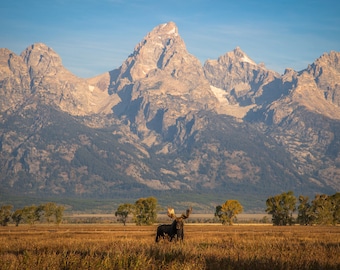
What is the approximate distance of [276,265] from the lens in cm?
2230

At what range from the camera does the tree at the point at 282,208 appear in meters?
182

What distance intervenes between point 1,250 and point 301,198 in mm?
167673

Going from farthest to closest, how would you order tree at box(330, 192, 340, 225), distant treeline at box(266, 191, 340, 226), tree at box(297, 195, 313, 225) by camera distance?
tree at box(297, 195, 313, 225) < distant treeline at box(266, 191, 340, 226) < tree at box(330, 192, 340, 225)

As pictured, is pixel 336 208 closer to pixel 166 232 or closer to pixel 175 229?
pixel 166 232

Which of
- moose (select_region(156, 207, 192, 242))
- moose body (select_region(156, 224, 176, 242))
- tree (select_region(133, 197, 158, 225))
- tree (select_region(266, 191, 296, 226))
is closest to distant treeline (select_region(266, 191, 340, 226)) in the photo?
tree (select_region(266, 191, 296, 226))

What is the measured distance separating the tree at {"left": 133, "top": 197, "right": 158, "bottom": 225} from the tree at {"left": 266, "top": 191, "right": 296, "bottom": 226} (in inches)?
1501

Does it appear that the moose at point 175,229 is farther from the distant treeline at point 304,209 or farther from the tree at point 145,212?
the tree at point 145,212

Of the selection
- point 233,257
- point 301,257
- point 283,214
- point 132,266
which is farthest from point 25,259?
point 283,214

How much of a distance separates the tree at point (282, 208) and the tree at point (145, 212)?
38.1 m

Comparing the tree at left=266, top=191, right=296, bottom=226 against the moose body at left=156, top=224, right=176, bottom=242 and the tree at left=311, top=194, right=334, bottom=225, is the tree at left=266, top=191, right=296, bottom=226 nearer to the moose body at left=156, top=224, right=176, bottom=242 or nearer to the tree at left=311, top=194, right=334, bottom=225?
the tree at left=311, top=194, right=334, bottom=225

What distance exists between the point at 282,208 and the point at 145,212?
45.1 meters

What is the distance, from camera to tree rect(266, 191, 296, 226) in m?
182

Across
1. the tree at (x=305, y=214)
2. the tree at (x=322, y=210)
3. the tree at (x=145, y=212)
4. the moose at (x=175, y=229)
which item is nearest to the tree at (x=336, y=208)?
the tree at (x=322, y=210)

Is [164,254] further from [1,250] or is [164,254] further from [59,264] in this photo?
[1,250]
